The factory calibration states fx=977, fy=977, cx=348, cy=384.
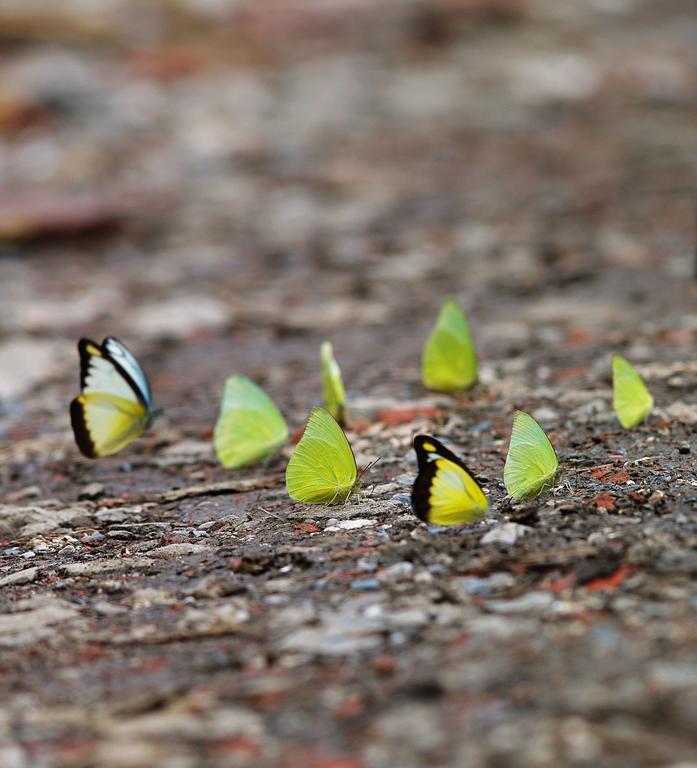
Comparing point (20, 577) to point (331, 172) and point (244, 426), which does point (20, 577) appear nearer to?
point (244, 426)

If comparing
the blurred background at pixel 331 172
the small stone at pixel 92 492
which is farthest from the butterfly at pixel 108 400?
the blurred background at pixel 331 172

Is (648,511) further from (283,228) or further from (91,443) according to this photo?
(283,228)

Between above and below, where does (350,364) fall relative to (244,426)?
above

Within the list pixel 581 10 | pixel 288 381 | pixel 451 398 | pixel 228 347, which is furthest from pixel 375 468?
pixel 581 10

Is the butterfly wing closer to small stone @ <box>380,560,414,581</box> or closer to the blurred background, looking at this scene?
the blurred background

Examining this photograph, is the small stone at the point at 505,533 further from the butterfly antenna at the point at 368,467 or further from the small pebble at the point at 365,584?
the butterfly antenna at the point at 368,467

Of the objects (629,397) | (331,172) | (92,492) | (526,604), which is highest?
(331,172)

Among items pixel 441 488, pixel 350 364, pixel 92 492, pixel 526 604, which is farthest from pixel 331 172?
pixel 526 604
